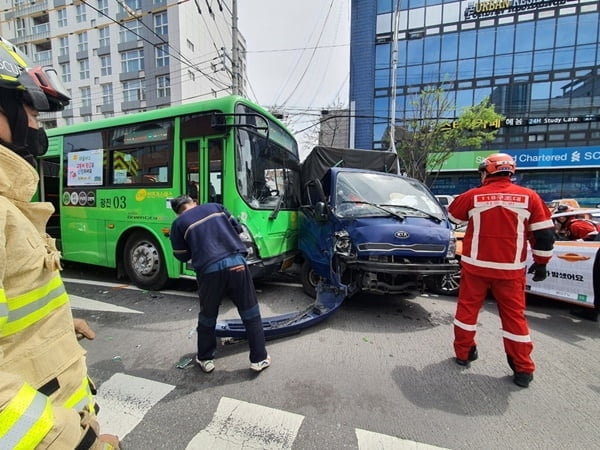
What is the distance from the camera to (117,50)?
104ft

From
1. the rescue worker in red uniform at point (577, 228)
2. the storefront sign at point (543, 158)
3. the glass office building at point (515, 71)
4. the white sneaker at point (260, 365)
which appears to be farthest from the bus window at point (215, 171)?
the storefront sign at point (543, 158)

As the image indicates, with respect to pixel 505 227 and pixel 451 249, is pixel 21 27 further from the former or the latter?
pixel 505 227

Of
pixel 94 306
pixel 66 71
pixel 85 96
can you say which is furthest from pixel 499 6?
pixel 66 71

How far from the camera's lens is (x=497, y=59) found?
76.2 feet

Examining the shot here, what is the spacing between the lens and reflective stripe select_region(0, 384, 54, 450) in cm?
65

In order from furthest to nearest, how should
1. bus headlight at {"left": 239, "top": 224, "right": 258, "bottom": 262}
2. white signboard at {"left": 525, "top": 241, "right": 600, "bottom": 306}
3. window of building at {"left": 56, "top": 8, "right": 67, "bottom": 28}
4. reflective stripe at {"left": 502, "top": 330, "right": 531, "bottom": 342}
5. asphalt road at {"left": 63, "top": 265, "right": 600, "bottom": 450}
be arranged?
window of building at {"left": 56, "top": 8, "right": 67, "bottom": 28} < bus headlight at {"left": 239, "top": 224, "right": 258, "bottom": 262} < white signboard at {"left": 525, "top": 241, "right": 600, "bottom": 306} < reflective stripe at {"left": 502, "top": 330, "right": 531, "bottom": 342} < asphalt road at {"left": 63, "top": 265, "right": 600, "bottom": 450}

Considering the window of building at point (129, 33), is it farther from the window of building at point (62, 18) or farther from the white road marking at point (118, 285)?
the white road marking at point (118, 285)

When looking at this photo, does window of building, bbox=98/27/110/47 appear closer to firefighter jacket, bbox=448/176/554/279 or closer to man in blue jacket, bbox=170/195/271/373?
man in blue jacket, bbox=170/195/271/373

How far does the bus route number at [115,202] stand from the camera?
17.0ft

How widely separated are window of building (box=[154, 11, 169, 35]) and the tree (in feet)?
82.3

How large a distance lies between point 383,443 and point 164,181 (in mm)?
4475

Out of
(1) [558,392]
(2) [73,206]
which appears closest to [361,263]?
(1) [558,392]

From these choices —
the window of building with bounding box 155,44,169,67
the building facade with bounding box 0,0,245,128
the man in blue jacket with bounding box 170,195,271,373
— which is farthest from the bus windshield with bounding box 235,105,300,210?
the window of building with bounding box 155,44,169,67

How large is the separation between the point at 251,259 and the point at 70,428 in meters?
3.58
